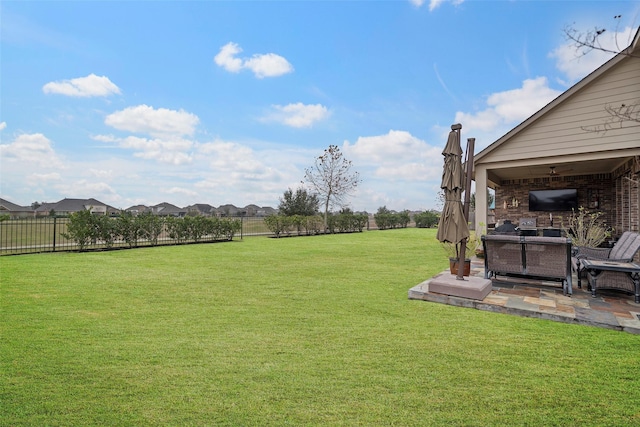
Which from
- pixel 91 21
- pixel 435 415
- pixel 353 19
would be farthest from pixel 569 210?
pixel 91 21

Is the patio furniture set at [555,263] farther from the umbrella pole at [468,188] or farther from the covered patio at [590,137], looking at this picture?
the covered patio at [590,137]

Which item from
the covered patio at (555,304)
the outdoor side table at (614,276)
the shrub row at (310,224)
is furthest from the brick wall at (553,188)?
the shrub row at (310,224)

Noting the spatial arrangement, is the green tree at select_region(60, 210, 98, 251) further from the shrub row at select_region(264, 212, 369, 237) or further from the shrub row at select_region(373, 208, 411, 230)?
the shrub row at select_region(373, 208, 411, 230)

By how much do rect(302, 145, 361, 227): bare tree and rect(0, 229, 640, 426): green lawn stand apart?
21154 mm

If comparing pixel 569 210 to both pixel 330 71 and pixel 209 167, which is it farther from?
pixel 209 167

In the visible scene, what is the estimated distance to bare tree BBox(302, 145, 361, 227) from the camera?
25.8 m

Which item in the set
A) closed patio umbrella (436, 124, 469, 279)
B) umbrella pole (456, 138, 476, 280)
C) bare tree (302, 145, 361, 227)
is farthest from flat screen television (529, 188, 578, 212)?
bare tree (302, 145, 361, 227)

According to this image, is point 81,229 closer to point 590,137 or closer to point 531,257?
point 531,257

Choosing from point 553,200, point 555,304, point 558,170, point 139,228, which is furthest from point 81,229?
point 553,200

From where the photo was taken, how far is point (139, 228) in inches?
493

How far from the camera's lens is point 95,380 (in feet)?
7.63

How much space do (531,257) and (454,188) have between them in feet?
5.79

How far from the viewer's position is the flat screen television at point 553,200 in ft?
38.3

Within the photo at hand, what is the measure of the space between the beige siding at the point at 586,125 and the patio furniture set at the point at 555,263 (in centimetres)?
300
